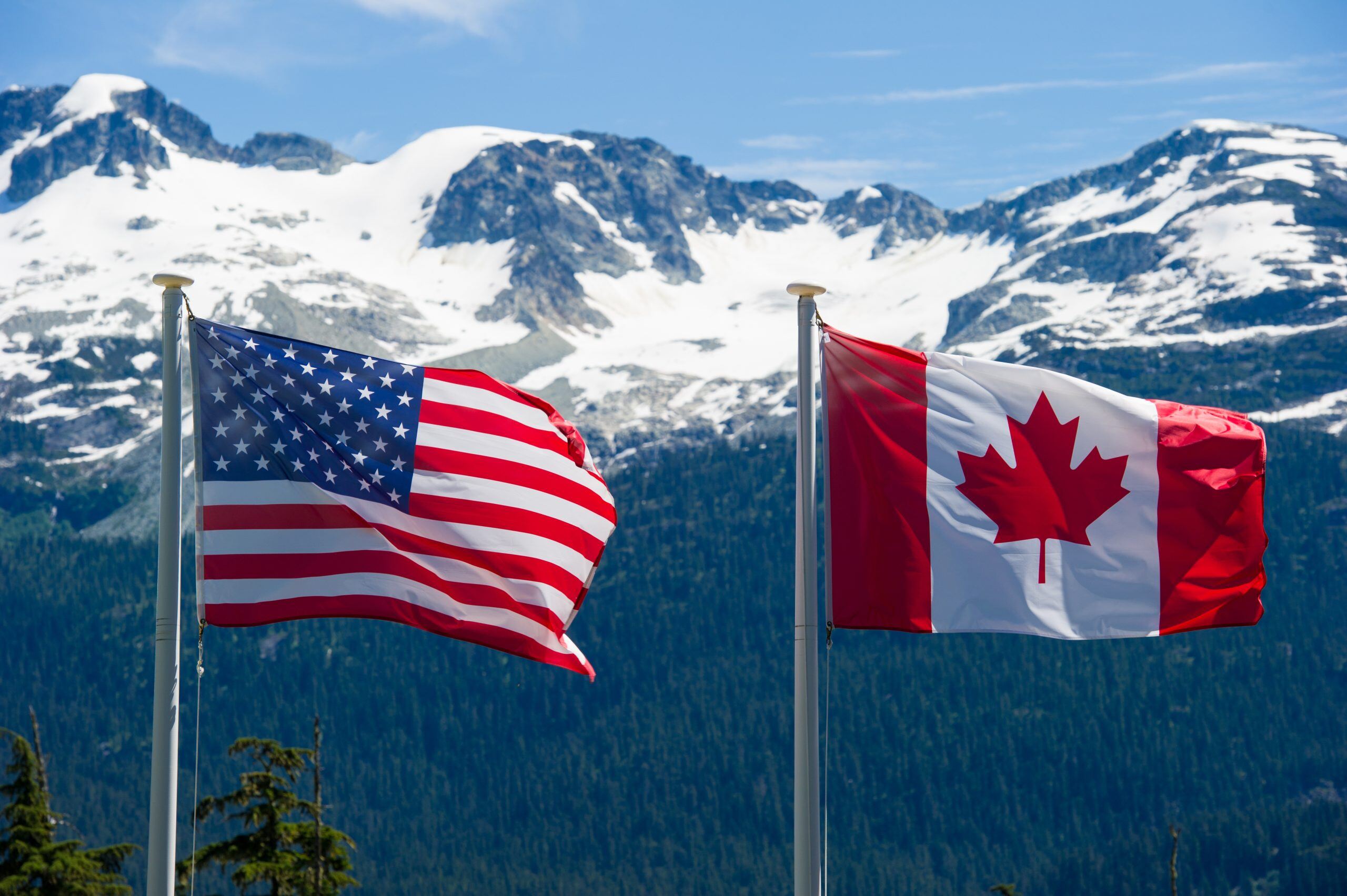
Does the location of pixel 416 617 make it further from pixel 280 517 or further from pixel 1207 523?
pixel 1207 523

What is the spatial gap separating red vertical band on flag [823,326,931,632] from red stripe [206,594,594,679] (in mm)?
3709

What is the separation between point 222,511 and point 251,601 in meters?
1.20

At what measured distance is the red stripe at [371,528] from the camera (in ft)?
72.0

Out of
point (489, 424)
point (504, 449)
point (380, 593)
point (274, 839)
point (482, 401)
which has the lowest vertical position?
point (274, 839)

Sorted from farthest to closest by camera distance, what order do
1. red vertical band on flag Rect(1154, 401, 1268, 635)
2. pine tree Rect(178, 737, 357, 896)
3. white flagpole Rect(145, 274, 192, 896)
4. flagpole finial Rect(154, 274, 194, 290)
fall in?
pine tree Rect(178, 737, 357, 896) → red vertical band on flag Rect(1154, 401, 1268, 635) → flagpole finial Rect(154, 274, 194, 290) → white flagpole Rect(145, 274, 192, 896)

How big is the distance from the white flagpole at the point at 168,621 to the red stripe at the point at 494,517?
3.22 metres

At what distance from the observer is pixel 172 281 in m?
20.9

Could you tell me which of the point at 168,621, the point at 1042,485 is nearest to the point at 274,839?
the point at 168,621

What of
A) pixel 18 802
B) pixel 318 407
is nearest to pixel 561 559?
pixel 318 407

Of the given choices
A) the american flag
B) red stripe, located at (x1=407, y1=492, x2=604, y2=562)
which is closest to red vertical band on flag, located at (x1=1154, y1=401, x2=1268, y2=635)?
red stripe, located at (x1=407, y1=492, x2=604, y2=562)

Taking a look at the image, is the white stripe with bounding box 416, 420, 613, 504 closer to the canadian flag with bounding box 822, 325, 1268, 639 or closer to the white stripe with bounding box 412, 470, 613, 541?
the white stripe with bounding box 412, 470, 613, 541

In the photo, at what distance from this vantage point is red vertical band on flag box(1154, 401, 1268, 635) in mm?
23859

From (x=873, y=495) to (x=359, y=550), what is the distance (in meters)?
6.70

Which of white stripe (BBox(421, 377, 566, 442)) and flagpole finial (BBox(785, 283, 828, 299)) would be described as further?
white stripe (BBox(421, 377, 566, 442))
